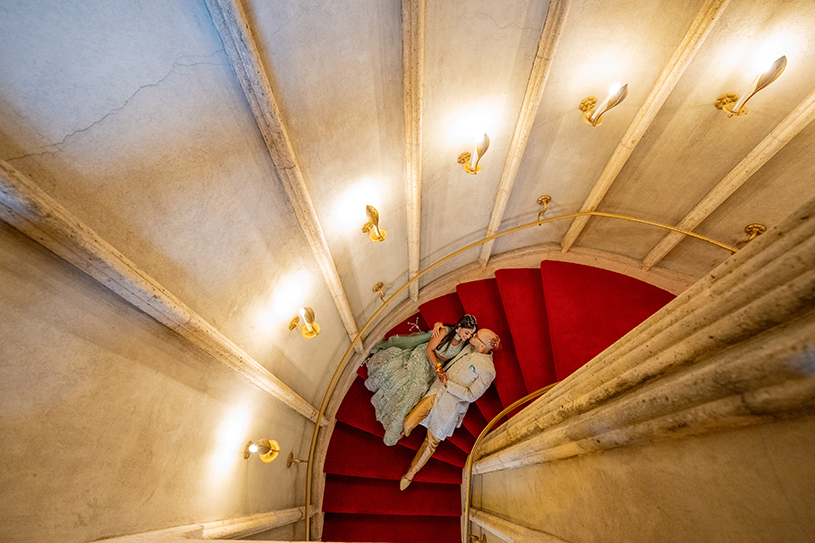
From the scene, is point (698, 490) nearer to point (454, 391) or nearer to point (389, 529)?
point (454, 391)

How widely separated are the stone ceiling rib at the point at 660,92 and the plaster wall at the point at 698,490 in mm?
3472

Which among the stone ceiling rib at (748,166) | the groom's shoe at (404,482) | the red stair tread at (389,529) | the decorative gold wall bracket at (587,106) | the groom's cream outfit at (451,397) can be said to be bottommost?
the red stair tread at (389,529)

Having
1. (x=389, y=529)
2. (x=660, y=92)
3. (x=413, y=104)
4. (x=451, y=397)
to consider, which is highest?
(x=660, y=92)

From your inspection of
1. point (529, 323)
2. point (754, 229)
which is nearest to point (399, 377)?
point (529, 323)

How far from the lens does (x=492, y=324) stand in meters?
4.82

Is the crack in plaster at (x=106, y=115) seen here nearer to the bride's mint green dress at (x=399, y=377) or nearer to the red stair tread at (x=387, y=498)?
the bride's mint green dress at (x=399, y=377)

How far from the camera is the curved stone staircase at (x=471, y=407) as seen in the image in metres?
4.18

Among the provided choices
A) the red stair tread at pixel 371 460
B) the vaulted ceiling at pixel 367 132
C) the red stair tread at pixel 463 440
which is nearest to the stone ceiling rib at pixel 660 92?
the vaulted ceiling at pixel 367 132

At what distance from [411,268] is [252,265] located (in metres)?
2.20

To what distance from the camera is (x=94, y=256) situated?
1461mm

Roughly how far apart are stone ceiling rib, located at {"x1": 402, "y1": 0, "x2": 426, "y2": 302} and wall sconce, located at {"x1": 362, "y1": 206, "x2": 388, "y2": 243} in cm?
52

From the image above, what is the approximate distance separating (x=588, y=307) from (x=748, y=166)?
2.21 metres

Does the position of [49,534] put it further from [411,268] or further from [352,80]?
[411,268]

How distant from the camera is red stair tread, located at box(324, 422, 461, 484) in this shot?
4.25 metres
